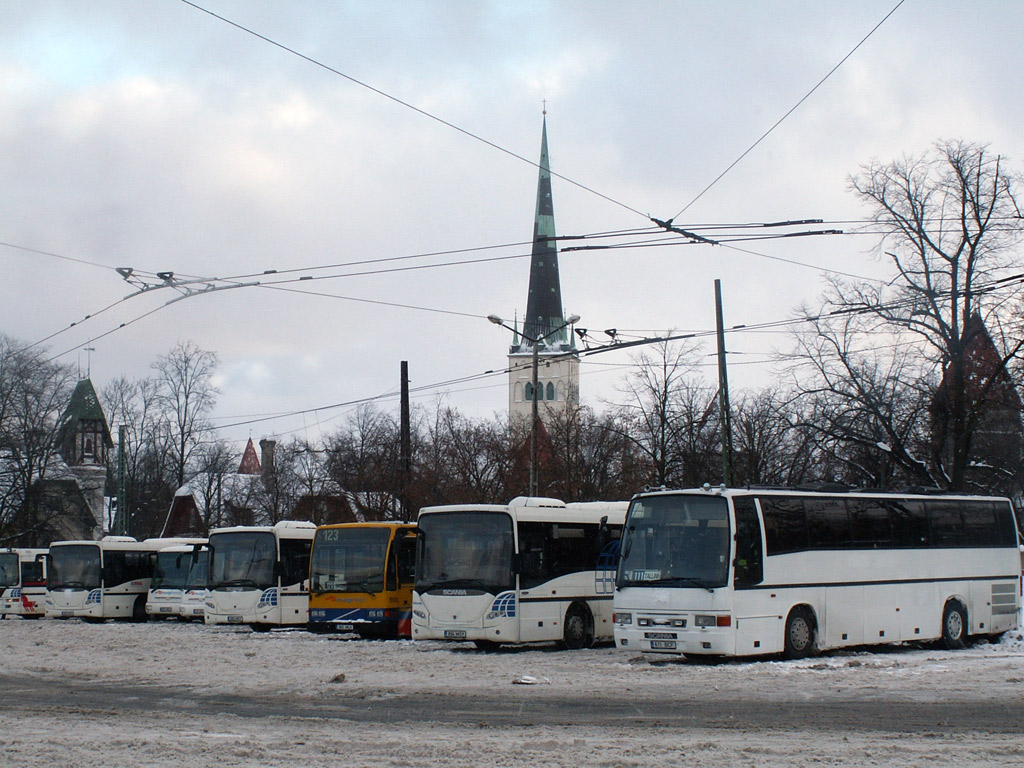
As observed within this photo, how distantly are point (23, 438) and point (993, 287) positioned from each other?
48223 mm

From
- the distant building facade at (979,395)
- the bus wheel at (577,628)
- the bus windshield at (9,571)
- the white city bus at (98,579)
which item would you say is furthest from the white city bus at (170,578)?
the distant building facade at (979,395)

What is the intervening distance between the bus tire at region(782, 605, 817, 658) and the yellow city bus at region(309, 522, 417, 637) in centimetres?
913

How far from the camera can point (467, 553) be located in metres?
21.2

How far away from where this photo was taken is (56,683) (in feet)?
52.3

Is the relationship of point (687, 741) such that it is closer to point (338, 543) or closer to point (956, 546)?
point (956, 546)

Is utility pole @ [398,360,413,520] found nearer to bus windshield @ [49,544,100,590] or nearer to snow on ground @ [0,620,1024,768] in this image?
bus windshield @ [49,544,100,590]

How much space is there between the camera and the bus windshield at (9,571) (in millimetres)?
39875

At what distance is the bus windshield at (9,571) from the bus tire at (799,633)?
96.8ft

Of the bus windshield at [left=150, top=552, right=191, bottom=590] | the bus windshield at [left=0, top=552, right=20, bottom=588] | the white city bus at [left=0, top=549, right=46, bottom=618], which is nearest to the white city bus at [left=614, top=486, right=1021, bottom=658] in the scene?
the bus windshield at [left=150, top=552, right=191, bottom=590]

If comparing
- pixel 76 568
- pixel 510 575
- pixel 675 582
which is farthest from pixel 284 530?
pixel 675 582

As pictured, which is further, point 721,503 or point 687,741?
point 721,503

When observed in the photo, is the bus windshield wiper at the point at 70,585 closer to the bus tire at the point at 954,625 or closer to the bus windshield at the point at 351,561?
the bus windshield at the point at 351,561

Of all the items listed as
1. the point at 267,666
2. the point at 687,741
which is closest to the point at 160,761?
the point at 687,741

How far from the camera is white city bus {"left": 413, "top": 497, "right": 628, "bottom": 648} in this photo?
20.8 meters
